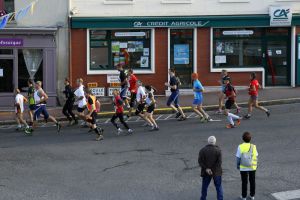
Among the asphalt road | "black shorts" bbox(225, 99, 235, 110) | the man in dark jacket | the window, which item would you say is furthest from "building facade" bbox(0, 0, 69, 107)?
the man in dark jacket

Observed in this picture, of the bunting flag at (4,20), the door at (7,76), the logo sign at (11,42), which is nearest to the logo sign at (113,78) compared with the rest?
the logo sign at (11,42)

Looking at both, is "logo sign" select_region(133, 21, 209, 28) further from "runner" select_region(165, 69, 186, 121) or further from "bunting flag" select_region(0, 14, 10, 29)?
"bunting flag" select_region(0, 14, 10, 29)

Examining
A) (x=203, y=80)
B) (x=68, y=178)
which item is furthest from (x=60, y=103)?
(x=68, y=178)

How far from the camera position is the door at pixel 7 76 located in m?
25.9

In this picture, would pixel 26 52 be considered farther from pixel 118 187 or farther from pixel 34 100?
pixel 118 187

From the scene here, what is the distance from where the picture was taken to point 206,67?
27312 millimetres

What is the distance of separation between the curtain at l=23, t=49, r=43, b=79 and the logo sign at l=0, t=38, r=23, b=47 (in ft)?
1.31

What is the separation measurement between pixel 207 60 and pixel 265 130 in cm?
913

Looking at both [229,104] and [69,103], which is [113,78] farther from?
[229,104]

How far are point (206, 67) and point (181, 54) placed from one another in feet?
4.22

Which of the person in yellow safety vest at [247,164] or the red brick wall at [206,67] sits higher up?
the red brick wall at [206,67]

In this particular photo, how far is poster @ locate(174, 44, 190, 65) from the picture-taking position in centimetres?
2733

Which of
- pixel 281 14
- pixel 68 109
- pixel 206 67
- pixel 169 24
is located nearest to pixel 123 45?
pixel 169 24

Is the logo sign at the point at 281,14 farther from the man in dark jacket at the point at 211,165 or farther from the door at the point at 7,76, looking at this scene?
the man in dark jacket at the point at 211,165
